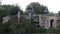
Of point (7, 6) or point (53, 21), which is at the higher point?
point (7, 6)

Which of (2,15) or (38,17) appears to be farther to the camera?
(38,17)

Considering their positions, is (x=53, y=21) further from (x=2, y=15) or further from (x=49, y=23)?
(x=2, y=15)

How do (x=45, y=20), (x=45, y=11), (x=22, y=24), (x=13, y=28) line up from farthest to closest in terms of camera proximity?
(x=45, y=11), (x=45, y=20), (x=22, y=24), (x=13, y=28)

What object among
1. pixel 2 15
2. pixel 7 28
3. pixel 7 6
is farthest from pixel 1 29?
pixel 7 6

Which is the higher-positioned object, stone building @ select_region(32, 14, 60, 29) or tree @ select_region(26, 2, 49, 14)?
tree @ select_region(26, 2, 49, 14)

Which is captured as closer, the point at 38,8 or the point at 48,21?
the point at 48,21

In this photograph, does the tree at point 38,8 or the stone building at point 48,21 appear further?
the tree at point 38,8

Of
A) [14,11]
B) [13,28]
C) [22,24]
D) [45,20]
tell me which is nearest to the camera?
[13,28]

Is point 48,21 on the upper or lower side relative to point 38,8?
lower

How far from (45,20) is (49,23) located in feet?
3.13

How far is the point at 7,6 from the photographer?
132 feet

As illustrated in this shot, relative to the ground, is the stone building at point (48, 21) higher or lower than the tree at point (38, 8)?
lower

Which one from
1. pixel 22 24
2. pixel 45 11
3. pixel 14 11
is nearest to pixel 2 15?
pixel 14 11

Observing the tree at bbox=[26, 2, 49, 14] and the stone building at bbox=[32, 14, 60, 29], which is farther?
the tree at bbox=[26, 2, 49, 14]
